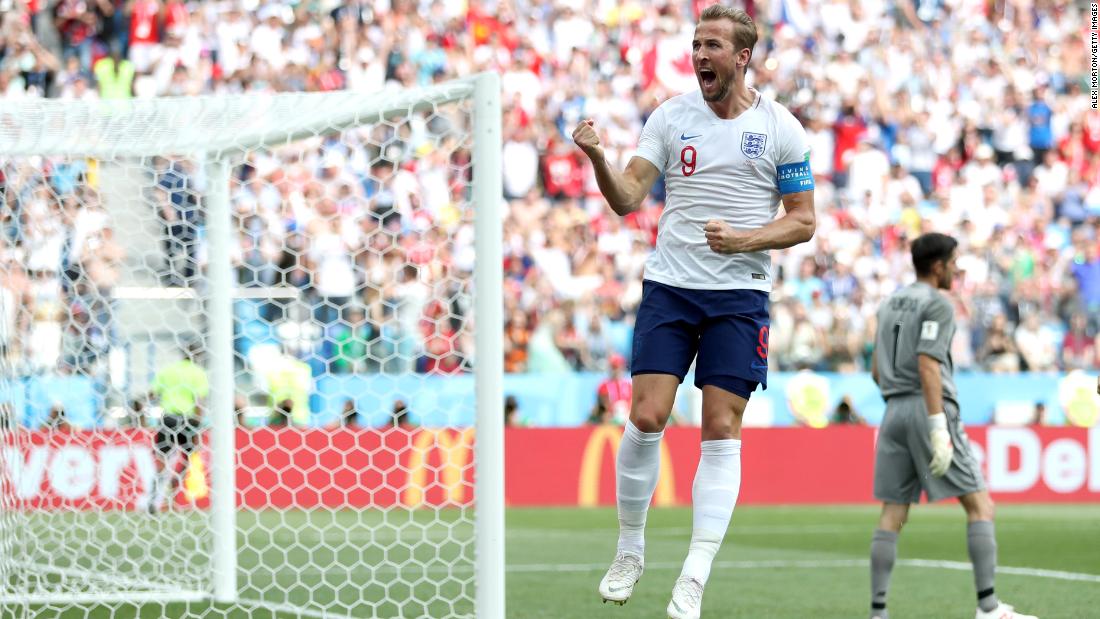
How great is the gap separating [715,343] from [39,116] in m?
3.68

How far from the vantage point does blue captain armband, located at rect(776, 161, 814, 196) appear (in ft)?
22.0

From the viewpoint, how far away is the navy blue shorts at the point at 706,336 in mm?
6613

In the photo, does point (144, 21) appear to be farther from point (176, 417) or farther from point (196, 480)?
point (196, 480)

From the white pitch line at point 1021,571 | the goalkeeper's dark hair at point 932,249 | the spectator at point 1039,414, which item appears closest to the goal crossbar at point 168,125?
the goalkeeper's dark hair at point 932,249

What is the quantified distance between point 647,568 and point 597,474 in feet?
21.8

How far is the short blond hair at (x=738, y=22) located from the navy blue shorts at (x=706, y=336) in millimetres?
945

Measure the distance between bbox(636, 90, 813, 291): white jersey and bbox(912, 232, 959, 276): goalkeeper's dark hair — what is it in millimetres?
1669

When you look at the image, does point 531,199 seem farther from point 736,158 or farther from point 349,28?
point 736,158

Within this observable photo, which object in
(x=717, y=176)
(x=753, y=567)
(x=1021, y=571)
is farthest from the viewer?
(x=753, y=567)

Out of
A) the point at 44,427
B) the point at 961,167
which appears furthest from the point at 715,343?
the point at 961,167

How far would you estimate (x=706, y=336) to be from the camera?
263 inches

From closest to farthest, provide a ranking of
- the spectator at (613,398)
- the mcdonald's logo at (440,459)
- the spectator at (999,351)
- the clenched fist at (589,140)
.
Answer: the clenched fist at (589,140) → the mcdonald's logo at (440,459) → the spectator at (613,398) → the spectator at (999,351)

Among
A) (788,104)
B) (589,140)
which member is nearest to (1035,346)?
(788,104)

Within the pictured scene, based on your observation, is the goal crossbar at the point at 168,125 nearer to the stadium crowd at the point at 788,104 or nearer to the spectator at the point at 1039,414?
the stadium crowd at the point at 788,104
